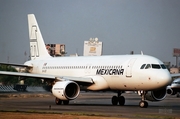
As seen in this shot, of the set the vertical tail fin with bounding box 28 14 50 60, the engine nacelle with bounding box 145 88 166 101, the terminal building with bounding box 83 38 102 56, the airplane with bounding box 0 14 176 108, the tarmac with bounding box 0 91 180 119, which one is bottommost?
the tarmac with bounding box 0 91 180 119

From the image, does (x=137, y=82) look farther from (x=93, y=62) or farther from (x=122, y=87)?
(x=93, y=62)

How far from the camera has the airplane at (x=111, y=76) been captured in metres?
37.7

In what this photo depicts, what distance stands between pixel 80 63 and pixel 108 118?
67.9 ft

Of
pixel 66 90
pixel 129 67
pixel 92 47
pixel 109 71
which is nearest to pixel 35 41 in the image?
pixel 66 90

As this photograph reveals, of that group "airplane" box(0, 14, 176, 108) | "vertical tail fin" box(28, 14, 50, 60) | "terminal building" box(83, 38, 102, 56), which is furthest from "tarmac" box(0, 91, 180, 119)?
"terminal building" box(83, 38, 102, 56)

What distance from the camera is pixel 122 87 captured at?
132ft

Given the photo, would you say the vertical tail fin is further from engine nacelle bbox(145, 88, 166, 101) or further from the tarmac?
engine nacelle bbox(145, 88, 166, 101)

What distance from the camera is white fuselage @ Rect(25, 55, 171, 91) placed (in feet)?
123

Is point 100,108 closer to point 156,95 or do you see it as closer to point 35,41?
point 156,95

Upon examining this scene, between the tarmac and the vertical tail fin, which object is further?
the vertical tail fin

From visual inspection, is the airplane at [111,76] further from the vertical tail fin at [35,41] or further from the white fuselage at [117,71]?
the vertical tail fin at [35,41]

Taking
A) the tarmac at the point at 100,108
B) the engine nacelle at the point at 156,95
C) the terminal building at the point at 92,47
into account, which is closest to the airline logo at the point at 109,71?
the tarmac at the point at 100,108

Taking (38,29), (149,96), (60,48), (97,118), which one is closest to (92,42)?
(60,48)

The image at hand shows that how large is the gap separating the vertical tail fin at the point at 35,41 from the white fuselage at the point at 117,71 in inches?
183
